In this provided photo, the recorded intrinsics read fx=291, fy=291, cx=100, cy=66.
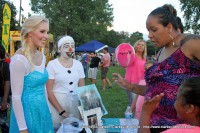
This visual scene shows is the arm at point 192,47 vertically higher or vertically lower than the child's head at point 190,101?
higher

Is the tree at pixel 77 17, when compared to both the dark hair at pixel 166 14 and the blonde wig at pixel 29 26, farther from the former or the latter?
the dark hair at pixel 166 14

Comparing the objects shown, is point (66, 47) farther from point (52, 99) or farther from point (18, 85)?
point (18, 85)

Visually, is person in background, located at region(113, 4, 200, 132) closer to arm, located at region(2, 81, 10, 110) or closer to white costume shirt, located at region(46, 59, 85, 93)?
white costume shirt, located at region(46, 59, 85, 93)

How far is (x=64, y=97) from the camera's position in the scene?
3.33 meters

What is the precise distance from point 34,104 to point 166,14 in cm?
136

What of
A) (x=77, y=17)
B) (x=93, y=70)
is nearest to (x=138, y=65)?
(x=93, y=70)

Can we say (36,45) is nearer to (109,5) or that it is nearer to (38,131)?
(38,131)

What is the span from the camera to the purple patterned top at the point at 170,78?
1.83 metres

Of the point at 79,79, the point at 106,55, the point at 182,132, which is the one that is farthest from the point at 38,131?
the point at 106,55

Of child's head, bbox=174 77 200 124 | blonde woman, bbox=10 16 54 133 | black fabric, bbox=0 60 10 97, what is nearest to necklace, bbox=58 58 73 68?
blonde woman, bbox=10 16 54 133

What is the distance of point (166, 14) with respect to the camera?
1981mm

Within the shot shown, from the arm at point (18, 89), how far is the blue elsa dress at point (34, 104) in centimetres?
10

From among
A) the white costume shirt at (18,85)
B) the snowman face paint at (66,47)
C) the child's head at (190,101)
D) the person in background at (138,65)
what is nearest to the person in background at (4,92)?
the snowman face paint at (66,47)

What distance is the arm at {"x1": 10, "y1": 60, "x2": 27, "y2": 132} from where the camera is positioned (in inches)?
91.8
